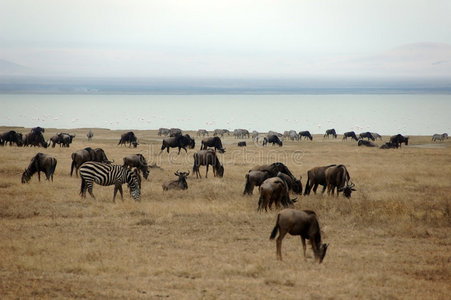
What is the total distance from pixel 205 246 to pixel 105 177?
8387 mm

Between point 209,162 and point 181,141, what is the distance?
50.1 ft

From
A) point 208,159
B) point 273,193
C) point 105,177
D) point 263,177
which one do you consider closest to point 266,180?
point 273,193

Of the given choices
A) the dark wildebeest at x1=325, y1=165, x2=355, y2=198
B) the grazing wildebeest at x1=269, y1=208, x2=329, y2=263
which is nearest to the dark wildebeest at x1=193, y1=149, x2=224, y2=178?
the dark wildebeest at x1=325, y1=165, x2=355, y2=198

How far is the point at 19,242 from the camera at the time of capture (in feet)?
47.2

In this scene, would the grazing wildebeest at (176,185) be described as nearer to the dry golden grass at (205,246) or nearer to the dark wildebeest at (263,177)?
the dry golden grass at (205,246)

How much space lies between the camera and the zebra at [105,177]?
21797mm

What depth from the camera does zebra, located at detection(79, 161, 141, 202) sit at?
71.5 ft

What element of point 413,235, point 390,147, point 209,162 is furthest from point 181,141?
point 413,235

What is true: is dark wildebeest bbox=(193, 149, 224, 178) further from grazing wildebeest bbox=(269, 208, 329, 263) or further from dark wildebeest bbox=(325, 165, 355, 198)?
grazing wildebeest bbox=(269, 208, 329, 263)

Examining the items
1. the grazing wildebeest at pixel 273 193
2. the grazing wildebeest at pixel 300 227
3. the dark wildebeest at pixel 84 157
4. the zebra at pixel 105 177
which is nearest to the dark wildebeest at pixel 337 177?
the grazing wildebeest at pixel 273 193

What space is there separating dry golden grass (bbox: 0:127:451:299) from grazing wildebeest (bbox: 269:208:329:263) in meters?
0.31

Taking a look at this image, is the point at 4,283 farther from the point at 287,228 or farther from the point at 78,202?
the point at 78,202

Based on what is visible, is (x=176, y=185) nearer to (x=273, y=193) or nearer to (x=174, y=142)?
(x=273, y=193)

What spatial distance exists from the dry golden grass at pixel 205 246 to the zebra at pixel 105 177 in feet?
1.78
